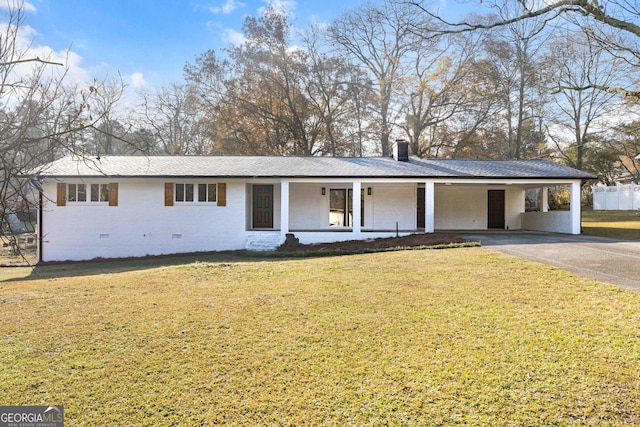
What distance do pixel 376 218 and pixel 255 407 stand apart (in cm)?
1435

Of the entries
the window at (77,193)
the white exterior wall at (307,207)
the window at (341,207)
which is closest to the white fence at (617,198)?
the window at (341,207)

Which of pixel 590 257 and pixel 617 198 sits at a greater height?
pixel 617 198

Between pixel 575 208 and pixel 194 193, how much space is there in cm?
1586

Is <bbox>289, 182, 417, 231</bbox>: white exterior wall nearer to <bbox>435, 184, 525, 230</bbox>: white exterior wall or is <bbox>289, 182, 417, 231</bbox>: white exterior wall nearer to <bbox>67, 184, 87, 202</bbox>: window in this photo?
<bbox>435, 184, 525, 230</bbox>: white exterior wall

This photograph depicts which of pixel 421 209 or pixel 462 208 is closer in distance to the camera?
pixel 421 209

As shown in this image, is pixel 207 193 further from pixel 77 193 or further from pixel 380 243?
pixel 380 243

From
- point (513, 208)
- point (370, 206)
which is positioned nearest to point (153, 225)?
point (370, 206)

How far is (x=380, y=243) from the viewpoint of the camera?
13594mm

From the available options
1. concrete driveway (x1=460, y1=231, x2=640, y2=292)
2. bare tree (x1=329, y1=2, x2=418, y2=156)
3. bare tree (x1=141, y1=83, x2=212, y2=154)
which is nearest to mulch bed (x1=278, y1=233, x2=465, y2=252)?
concrete driveway (x1=460, y1=231, x2=640, y2=292)

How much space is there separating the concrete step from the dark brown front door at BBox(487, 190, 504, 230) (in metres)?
11.2

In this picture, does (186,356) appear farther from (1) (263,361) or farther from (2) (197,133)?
(2) (197,133)

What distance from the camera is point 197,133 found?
3036 cm

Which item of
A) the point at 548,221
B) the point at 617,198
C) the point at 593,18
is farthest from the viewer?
the point at 617,198

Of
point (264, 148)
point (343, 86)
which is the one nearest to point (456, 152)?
point (343, 86)
